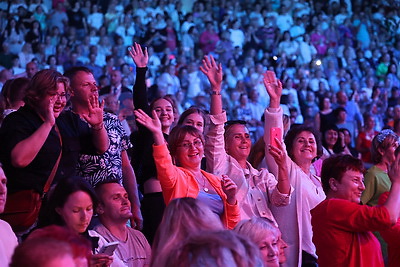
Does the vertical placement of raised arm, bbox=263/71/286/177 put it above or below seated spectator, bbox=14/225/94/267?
above

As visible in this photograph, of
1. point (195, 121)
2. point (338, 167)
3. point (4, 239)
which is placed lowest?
point (4, 239)

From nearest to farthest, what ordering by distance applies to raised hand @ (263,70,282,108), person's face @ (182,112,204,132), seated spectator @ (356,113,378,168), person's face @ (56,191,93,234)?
person's face @ (56,191,93,234) < raised hand @ (263,70,282,108) < person's face @ (182,112,204,132) < seated spectator @ (356,113,378,168)

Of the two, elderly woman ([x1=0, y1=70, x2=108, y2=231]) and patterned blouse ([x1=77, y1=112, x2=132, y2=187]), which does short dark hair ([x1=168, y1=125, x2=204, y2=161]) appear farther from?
elderly woman ([x1=0, y1=70, x2=108, y2=231])

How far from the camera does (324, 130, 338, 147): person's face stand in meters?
8.66

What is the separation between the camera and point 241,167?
5.46 m

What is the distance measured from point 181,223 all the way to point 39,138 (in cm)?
126

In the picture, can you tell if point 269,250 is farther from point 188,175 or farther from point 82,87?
point 82,87

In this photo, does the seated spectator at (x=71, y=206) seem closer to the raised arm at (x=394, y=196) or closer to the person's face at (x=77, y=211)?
the person's face at (x=77, y=211)

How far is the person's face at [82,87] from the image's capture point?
4734mm

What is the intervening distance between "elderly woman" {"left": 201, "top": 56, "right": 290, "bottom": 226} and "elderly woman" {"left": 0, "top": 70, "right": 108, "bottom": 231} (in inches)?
42.2

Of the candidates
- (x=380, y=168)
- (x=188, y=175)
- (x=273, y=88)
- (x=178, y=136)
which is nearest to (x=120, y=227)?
(x=188, y=175)

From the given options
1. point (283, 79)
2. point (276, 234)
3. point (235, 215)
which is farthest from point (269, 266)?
point (283, 79)

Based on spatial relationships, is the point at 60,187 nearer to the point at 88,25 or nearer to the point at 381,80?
the point at 88,25

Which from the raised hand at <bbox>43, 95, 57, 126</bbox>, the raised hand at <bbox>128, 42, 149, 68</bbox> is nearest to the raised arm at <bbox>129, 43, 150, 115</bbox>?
the raised hand at <bbox>128, 42, 149, 68</bbox>
